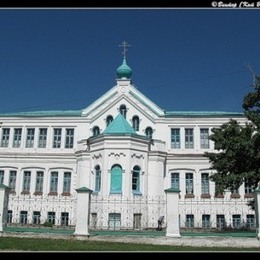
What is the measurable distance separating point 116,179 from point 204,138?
876 centimetres

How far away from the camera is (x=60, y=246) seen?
42.6ft

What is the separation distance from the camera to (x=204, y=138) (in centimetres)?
3123

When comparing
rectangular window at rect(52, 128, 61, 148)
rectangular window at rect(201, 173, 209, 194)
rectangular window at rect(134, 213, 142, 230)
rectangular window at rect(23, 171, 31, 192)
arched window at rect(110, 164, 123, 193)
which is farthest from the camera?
rectangular window at rect(52, 128, 61, 148)

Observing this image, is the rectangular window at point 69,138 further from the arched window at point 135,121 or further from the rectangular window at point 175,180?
the rectangular window at point 175,180

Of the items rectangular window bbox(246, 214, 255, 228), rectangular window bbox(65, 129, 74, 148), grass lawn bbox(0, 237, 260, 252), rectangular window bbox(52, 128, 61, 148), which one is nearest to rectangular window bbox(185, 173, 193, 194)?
rectangular window bbox(246, 214, 255, 228)

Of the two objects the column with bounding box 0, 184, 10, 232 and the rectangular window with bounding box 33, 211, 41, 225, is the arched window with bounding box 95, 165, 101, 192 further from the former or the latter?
the column with bounding box 0, 184, 10, 232

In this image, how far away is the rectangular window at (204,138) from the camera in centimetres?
3102

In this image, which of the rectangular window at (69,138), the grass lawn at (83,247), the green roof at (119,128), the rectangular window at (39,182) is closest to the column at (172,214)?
the grass lawn at (83,247)

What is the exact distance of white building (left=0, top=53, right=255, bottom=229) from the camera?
27.0 meters

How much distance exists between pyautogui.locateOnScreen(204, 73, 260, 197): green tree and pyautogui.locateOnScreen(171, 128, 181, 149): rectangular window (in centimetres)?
1186

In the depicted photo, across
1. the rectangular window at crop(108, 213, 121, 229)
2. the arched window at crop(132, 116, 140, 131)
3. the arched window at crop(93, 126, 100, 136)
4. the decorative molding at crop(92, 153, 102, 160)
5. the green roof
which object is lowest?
the rectangular window at crop(108, 213, 121, 229)

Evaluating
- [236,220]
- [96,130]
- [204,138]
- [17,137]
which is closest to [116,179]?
[96,130]

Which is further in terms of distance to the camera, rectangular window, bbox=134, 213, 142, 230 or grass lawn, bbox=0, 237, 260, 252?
rectangular window, bbox=134, 213, 142, 230
